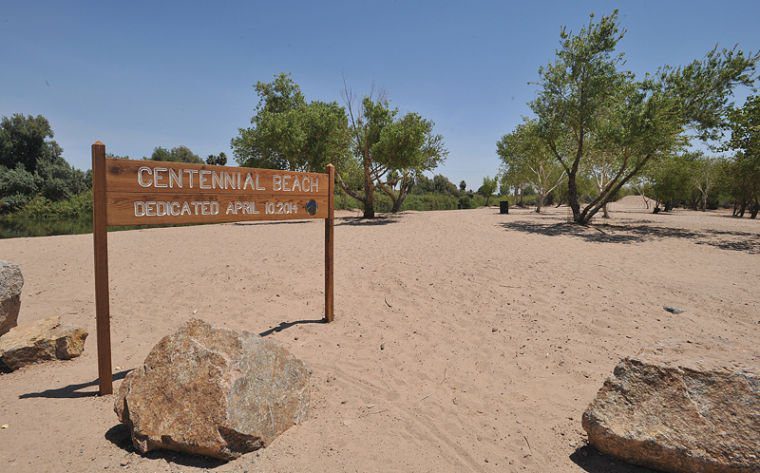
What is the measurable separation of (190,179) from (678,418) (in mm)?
4282

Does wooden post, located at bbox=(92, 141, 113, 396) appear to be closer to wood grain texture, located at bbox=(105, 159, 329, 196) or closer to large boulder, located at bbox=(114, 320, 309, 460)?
wood grain texture, located at bbox=(105, 159, 329, 196)

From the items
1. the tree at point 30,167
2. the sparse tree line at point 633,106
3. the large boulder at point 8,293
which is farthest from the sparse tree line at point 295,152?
the large boulder at point 8,293

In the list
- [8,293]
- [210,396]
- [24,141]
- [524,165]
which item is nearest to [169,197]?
[210,396]

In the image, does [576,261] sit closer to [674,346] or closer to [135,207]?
[674,346]

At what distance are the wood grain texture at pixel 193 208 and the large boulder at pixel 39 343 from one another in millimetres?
2013

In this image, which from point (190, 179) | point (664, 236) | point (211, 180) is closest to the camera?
point (190, 179)

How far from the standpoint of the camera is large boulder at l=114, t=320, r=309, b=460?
7.80 ft

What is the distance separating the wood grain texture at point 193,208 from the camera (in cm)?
315

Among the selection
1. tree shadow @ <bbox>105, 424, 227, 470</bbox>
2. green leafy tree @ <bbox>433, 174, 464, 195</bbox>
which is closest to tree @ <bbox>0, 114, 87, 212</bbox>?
tree shadow @ <bbox>105, 424, 227, 470</bbox>

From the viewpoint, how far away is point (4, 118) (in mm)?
29922

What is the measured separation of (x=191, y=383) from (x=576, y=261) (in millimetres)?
8072

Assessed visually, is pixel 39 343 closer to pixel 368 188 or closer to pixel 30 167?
pixel 368 188

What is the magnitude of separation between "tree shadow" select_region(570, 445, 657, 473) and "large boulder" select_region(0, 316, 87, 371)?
5175 millimetres

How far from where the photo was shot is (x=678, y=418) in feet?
7.28
